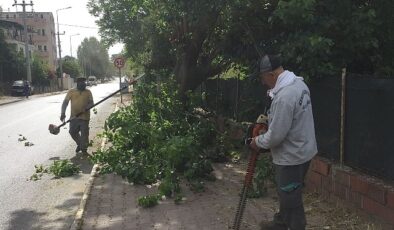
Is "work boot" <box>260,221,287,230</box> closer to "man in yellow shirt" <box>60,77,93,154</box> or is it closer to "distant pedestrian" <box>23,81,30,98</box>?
"man in yellow shirt" <box>60,77,93,154</box>

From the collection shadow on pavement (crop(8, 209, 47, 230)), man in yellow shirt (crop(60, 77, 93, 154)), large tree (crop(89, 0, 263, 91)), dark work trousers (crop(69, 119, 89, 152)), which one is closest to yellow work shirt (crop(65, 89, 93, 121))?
man in yellow shirt (crop(60, 77, 93, 154))

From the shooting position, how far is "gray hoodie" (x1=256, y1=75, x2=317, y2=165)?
167 inches

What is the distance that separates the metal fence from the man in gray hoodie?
1520 millimetres

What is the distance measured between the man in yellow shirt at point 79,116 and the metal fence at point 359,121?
19.4 feet

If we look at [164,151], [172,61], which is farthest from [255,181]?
[172,61]

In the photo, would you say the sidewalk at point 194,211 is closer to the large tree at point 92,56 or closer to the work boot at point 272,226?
the work boot at point 272,226

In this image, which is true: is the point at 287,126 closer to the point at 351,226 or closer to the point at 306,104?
the point at 306,104

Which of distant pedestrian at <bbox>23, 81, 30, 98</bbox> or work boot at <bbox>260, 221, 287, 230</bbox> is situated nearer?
work boot at <bbox>260, 221, 287, 230</bbox>

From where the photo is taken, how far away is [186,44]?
1312cm

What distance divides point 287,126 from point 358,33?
3236 millimetres

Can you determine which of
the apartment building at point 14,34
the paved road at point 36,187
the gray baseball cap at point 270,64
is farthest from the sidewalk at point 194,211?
the apartment building at point 14,34

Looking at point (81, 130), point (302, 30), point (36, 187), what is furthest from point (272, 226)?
point (81, 130)

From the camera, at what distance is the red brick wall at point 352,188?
5246 millimetres

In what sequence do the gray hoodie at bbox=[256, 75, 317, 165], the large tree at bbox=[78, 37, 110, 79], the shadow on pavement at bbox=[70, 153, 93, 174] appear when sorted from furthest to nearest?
1. the large tree at bbox=[78, 37, 110, 79]
2. the shadow on pavement at bbox=[70, 153, 93, 174]
3. the gray hoodie at bbox=[256, 75, 317, 165]
